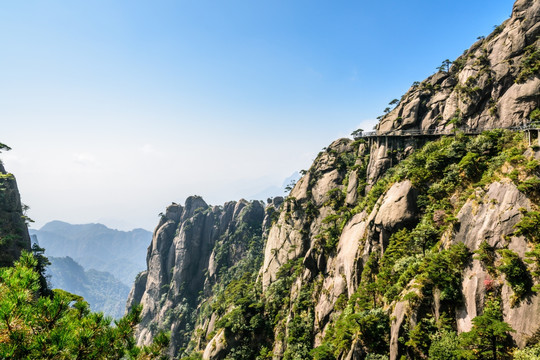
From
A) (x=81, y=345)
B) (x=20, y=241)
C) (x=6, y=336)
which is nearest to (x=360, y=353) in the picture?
(x=81, y=345)

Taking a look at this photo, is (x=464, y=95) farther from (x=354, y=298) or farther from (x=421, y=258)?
(x=354, y=298)

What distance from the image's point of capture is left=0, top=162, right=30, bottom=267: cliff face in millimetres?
44938

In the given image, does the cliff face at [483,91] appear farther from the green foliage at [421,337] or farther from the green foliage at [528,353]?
the green foliage at [528,353]

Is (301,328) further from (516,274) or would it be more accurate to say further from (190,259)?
(190,259)

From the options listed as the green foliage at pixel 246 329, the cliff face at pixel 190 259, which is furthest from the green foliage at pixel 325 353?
the cliff face at pixel 190 259

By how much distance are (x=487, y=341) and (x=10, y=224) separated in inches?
2955

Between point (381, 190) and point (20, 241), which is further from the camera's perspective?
point (20, 241)

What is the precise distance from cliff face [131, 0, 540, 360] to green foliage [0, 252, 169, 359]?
781 inches

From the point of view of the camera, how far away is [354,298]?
104ft

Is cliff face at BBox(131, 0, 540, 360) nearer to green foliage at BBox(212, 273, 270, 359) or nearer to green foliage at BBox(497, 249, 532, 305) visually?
green foliage at BBox(497, 249, 532, 305)

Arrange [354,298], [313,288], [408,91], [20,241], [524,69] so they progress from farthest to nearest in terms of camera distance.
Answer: [408,91]
[20,241]
[313,288]
[524,69]
[354,298]

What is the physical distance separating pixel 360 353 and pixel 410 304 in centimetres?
699

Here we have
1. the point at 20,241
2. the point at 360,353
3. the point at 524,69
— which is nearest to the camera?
the point at 360,353

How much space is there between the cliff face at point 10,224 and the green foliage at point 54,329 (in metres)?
51.5
